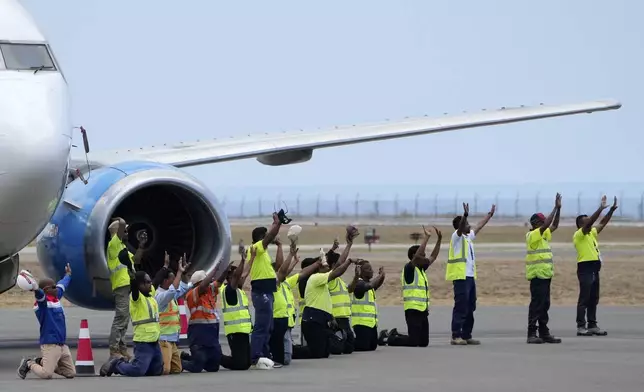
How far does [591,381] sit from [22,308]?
1889 cm

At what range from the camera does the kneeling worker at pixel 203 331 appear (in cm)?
1681

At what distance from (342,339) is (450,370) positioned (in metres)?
3.01

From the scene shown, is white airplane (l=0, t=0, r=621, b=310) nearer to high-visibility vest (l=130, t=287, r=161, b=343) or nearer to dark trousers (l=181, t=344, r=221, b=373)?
high-visibility vest (l=130, t=287, r=161, b=343)

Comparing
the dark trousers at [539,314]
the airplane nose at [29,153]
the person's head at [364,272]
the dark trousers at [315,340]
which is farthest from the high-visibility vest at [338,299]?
the airplane nose at [29,153]

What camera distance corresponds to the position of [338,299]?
20.0 m

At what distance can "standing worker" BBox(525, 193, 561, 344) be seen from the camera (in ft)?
68.3

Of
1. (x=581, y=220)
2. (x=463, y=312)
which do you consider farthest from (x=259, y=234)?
(x=581, y=220)

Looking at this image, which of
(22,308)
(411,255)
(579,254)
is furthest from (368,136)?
(22,308)

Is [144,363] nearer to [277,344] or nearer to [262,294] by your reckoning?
[262,294]

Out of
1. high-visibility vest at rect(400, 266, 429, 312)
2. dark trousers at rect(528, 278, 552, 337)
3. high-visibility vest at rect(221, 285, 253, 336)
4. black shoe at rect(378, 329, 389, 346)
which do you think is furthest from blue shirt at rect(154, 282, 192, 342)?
dark trousers at rect(528, 278, 552, 337)

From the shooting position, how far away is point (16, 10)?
16984mm

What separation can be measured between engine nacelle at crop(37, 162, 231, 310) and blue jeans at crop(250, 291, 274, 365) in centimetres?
170

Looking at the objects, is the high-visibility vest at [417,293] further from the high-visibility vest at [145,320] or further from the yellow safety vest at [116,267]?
the high-visibility vest at [145,320]

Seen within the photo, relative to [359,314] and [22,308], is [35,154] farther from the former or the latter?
[22,308]
